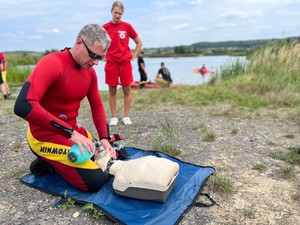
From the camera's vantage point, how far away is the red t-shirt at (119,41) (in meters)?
4.88

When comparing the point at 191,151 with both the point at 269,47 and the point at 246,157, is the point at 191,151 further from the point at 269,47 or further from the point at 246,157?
the point at 269,47

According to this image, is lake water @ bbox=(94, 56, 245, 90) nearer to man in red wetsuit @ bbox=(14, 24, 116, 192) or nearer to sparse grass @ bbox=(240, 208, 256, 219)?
man in red wetsuit @ bbox=(14, 24, 116, 192)

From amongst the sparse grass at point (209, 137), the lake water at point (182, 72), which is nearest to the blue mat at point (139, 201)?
the sparse grass at point (209, 137)

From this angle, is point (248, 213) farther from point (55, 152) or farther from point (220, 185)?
point (55, 152)

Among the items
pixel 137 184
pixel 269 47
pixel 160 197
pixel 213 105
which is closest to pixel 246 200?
pixel 160 197

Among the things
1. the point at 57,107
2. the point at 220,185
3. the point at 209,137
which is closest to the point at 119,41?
the point at 209,137

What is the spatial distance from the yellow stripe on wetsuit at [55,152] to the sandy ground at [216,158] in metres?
0.33

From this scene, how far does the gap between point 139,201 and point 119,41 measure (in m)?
2.94

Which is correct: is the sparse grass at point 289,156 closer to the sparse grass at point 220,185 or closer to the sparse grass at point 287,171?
the sparse grass at point 287,171

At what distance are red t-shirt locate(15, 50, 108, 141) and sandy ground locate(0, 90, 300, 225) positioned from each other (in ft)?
2.14

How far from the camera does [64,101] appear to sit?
286 centimetres

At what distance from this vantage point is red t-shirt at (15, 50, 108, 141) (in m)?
2.43

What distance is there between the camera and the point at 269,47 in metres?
9.99

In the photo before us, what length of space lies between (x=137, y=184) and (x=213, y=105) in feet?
14.5
